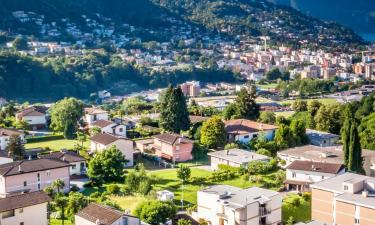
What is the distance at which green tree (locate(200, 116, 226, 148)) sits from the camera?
31703 mm

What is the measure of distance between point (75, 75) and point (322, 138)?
131 feet

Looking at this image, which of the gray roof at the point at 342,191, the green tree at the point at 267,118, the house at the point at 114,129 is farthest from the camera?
the green tree at the point at 267,118

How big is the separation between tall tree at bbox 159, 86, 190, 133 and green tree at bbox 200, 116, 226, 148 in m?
2.54

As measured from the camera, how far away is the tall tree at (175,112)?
34031 millimetres

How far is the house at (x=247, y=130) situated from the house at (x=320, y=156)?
3687 millimetres

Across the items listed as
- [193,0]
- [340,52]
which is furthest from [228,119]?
[193,0]

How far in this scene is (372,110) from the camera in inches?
1565

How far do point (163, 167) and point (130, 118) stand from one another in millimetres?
10560

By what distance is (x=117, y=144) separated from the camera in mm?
28969

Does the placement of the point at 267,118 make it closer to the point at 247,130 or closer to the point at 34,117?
the point at 247,130

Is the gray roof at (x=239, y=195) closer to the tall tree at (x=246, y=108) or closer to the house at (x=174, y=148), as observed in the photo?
the house at (x=174, y=148)

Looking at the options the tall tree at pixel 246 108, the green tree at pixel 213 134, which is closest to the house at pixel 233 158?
the green tree at pixel 213 134

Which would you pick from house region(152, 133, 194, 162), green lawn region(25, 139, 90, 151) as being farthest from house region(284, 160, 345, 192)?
green lawn region(25, 139, 90, 151)

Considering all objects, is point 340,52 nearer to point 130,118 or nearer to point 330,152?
point 130,118
